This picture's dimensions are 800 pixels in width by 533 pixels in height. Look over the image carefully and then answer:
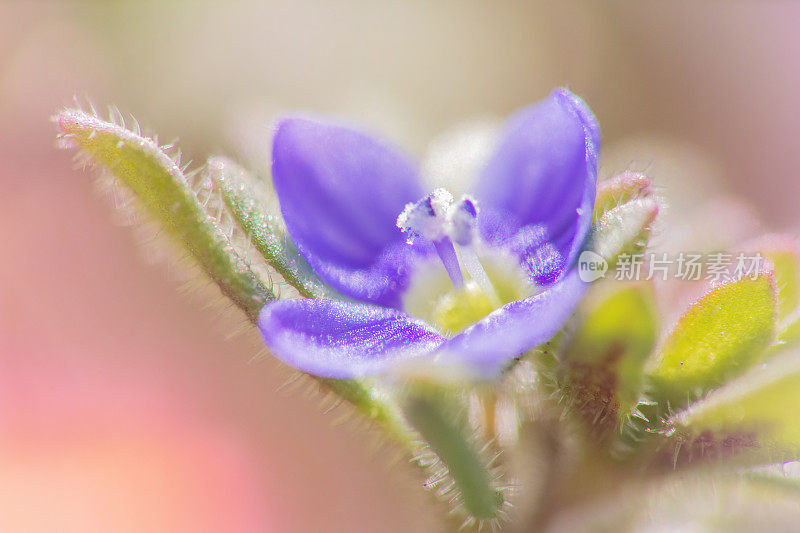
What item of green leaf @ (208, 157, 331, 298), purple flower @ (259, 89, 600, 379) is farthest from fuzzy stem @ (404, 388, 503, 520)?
green leaf @ (208, 157, 331, 298)

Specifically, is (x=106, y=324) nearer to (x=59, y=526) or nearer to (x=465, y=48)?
(x=59, y=526)

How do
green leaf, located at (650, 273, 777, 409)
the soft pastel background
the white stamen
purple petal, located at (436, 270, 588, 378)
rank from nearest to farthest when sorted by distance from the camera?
purple petal, located at (436, 270, 588, 378)
green leaf, located at (650, 273, 777, 409)
the white stamen
the soft pastel background

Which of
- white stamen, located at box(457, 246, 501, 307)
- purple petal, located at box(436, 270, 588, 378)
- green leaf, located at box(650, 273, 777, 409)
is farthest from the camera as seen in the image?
white stamen, located at box(457, 246, 501, 307)

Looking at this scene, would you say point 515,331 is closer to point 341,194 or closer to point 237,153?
point 341,194

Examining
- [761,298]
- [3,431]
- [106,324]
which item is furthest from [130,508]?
[761,298]

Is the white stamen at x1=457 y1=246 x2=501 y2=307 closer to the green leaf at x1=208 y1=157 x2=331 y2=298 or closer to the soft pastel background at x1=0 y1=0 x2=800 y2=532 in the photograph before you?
the green leaf at x1=208 y1=157 x2=331 y2=298

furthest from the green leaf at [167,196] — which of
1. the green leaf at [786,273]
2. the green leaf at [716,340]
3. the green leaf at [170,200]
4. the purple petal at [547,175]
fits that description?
the green leaf at [786,273]

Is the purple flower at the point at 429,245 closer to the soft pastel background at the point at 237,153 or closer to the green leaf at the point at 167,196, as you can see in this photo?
the green leaf at the point at 167,196
